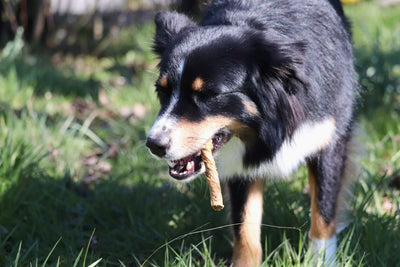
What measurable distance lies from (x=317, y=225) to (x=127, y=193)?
3.69ft

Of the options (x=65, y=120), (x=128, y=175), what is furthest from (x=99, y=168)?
(x=65, y=120)

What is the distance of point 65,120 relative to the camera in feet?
13.4

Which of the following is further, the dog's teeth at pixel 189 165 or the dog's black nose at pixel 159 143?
the dog's teeth at pixel 189 165

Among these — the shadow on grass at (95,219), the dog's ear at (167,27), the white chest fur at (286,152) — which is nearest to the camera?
the white chest fur at (286,152)

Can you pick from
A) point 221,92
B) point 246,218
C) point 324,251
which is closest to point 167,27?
point 221,92

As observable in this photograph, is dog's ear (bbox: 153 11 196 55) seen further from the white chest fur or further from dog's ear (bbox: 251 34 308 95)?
the white chest fur

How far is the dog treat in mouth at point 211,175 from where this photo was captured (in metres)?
2.16

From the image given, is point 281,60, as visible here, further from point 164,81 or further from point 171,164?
point 171,164

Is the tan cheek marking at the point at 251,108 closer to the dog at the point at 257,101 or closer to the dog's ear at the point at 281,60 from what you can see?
the dog at the point at 257,101

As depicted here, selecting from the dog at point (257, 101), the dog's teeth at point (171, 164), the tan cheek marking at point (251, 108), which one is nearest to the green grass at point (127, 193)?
the dog at point (257, 101)

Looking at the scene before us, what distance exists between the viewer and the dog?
2.10 metres

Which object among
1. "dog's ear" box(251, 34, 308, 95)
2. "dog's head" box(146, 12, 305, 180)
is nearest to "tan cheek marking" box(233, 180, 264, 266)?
"dog's head" box(146, 12, 305, 180)

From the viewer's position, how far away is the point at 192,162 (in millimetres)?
2223

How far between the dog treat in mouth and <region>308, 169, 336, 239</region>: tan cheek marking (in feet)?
1.83
